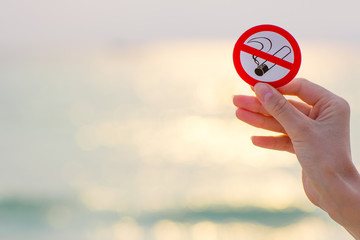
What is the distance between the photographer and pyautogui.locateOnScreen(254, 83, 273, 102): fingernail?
2276mm

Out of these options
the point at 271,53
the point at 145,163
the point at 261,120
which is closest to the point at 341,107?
the point at 271,53

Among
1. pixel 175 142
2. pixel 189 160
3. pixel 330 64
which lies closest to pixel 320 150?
pixel 189 160

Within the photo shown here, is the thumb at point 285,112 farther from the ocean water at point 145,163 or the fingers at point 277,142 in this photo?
the ocean water at point 145,163

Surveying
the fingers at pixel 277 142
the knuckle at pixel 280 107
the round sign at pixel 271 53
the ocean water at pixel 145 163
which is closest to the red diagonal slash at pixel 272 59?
the round sign at pixel 271 53

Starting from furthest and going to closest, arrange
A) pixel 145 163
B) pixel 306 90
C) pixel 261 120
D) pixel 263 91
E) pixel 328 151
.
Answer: pixel 145 163, pixel 261 120, pixel 306 90, pixel 263 91, pixel 328 151

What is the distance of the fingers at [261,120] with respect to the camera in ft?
9.01

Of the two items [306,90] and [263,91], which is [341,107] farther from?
[263,91]

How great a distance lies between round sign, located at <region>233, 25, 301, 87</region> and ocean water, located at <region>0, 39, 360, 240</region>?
510cm

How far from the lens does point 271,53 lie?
98.2 inches

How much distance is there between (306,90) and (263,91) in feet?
0.88

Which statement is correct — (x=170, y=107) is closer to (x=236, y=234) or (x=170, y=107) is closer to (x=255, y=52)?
(x=236, y=234)

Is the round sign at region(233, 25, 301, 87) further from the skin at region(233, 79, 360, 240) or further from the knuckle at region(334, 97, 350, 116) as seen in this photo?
the knuckle at region(334, 97, 350, 116)

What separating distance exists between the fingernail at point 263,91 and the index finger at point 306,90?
0.69ft

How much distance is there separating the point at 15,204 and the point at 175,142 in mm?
4239
